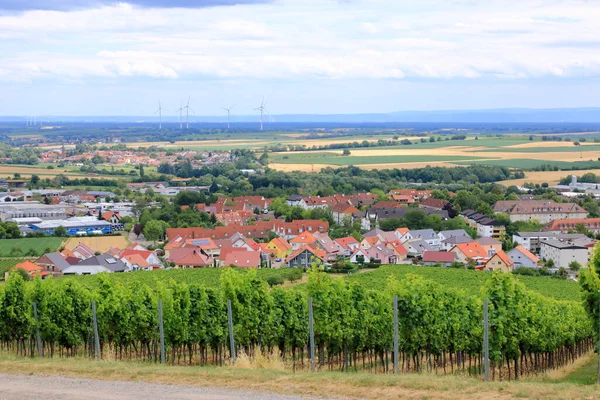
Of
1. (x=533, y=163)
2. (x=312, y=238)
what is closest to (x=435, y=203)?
(x=312, y=238)

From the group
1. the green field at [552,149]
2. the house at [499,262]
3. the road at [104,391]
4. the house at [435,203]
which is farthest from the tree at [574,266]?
the green field at [552,149]

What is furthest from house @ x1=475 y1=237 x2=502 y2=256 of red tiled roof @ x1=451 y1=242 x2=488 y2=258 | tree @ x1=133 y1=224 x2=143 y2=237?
tree @ x1=133 y1=224 x2=143 y2=237

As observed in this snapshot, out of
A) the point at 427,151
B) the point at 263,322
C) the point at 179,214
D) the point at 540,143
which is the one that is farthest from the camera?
the point at 540,143

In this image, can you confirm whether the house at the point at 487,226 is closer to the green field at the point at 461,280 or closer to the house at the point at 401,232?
the house at the point at 401,232

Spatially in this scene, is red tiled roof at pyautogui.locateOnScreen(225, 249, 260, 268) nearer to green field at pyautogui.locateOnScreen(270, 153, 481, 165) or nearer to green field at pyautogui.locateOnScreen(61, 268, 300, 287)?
green field at pyautogui.locateOnScreen(61, 268, 300, 287)

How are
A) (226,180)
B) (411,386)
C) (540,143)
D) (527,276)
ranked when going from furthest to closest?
1. (540,143)
2. (226,180)
3. (527,276)
4. (411,386)

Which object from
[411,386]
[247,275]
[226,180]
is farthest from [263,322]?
[226,180]

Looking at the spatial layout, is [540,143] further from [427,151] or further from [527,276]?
[527,276]
